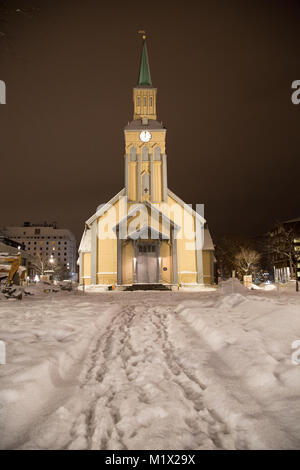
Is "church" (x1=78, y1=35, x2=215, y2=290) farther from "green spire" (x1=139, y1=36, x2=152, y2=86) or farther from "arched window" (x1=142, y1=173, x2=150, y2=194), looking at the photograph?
"green spire" (x1=139, y1=36, x2=152, y2=86)

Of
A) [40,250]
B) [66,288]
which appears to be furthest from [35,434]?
[40,250]

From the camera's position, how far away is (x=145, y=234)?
2669 centimetres

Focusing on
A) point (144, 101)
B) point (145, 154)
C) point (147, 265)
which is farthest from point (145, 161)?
point (147, 265)

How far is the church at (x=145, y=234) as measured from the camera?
27.2 m

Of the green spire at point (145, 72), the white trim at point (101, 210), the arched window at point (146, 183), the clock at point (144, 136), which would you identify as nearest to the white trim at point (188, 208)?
the arched window at point (146, 183)

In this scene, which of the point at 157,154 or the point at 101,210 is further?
the point at 157,154

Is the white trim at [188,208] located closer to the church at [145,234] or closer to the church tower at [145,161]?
the church at [145,234]

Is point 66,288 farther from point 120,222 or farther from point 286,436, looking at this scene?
point 286,436

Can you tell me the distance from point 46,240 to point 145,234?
128301mm

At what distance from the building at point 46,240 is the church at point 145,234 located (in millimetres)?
115032

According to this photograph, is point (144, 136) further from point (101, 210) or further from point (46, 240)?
point (46, 240)

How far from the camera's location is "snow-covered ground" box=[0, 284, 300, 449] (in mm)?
2857

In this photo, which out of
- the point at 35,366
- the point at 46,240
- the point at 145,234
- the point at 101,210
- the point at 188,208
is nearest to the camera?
the point at 35,366

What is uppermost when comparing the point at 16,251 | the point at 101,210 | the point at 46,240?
the point at 46,240
